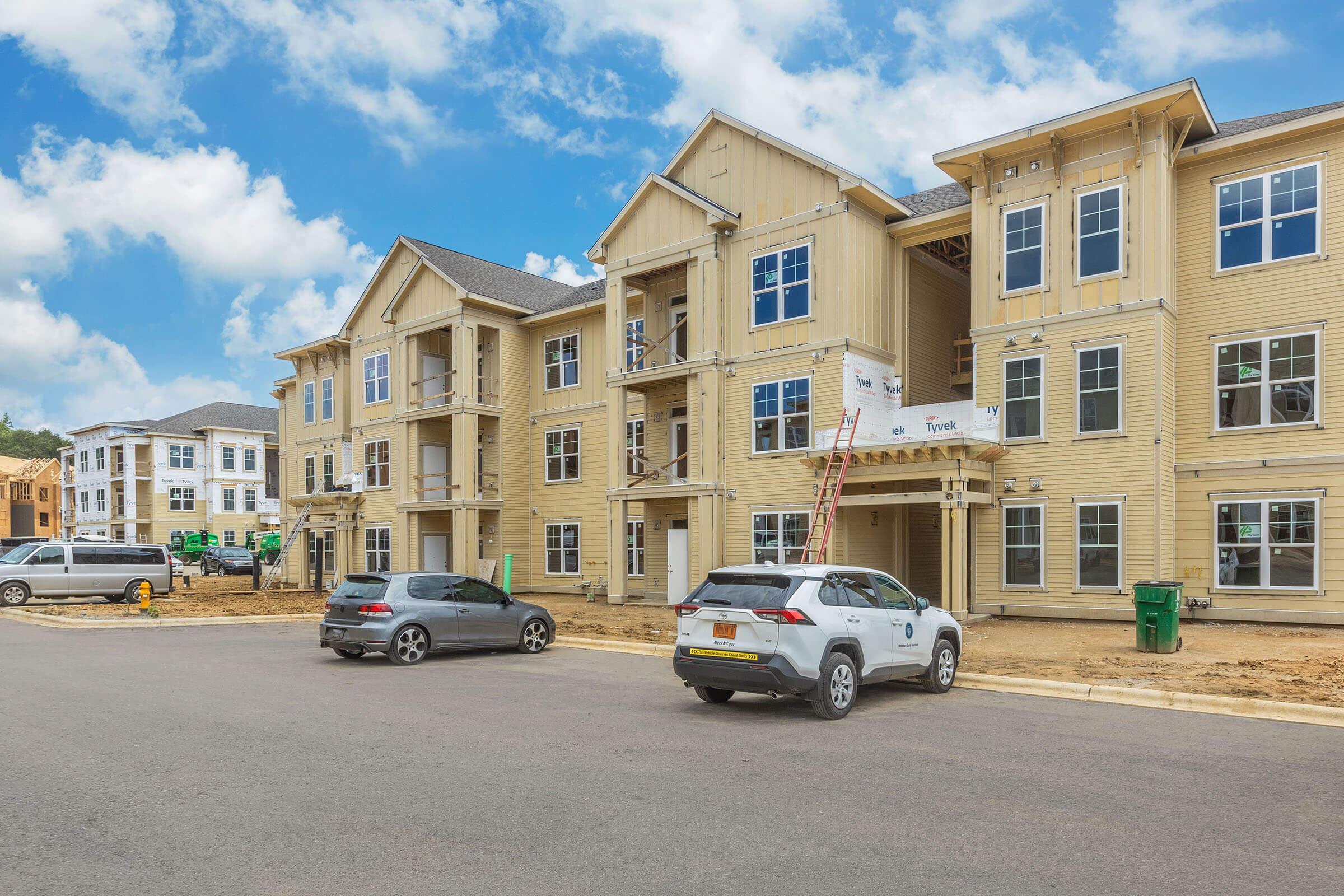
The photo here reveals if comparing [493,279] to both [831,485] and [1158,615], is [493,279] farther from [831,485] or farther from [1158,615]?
[1158,615]

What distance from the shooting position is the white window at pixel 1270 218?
1870cm

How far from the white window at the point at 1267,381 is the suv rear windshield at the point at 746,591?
44.1 feet

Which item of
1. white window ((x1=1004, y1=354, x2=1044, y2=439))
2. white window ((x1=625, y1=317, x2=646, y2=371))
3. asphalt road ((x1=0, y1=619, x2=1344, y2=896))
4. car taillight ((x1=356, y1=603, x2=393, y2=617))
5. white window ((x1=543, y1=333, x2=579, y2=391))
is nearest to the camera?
asphalt road ((x1=0, y1=619, x2=1344, y2=896))

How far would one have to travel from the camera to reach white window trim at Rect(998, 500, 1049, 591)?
803 inches

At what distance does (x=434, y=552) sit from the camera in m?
34.6

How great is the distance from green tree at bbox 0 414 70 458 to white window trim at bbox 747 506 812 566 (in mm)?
121840

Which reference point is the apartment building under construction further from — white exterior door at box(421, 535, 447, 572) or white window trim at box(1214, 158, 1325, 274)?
white exterior door at box(421, 535, 447, 572)

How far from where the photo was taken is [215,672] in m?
13.9

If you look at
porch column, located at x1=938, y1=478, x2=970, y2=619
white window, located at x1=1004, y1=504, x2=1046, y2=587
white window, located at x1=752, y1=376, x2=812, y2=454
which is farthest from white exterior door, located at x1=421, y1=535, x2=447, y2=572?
white window, located at x1=1004, y1=504, x2=1046, y2=587

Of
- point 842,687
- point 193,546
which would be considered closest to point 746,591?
point 842,687

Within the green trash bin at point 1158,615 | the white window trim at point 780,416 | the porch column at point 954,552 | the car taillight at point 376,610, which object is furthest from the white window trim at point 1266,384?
the car taillight at point 376,610

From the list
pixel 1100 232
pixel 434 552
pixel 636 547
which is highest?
pixel 1100 232

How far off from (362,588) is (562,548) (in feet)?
55.1

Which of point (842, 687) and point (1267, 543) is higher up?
point (1267, 543)
